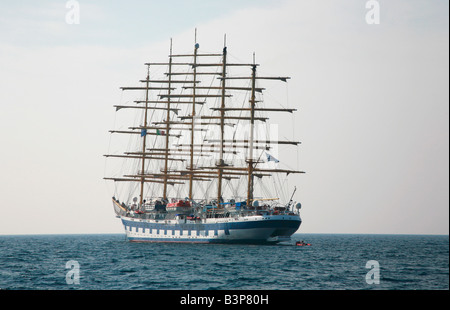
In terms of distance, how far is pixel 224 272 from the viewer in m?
47.1

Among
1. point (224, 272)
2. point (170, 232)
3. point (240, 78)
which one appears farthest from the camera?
point (170, 232)

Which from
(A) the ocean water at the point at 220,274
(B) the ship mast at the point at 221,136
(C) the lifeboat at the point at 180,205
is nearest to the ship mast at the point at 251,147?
(B) the ship mast at the point at 221,136

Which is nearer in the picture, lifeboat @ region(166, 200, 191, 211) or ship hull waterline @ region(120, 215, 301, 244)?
ship hull waterline @ region(120, 215, 301, 244)

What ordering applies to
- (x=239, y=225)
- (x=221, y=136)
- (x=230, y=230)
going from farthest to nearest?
(x=221, y=136), (x=230, y=230), (x=239, y=225)

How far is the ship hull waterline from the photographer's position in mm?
77188

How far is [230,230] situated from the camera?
3159 inches

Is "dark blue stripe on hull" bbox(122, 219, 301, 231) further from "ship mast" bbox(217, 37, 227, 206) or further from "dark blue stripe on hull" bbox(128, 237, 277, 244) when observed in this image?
"ship mast" bbox(217, 37, 227, 206)

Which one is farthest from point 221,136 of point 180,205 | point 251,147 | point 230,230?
point 230,230

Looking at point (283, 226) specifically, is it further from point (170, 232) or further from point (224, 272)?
point (224, 272)

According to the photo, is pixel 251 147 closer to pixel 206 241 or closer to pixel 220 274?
pixel 206 241

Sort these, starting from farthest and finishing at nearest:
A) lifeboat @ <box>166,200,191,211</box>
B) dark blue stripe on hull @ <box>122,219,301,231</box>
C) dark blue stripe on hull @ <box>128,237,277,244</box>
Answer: lifeboat @ <box>166,200,191,211</box> → dark blue stripe on hull @ <box>128,237,277,244</box> → dark blue stripe on hull @ <box>122,219,301,231</box>

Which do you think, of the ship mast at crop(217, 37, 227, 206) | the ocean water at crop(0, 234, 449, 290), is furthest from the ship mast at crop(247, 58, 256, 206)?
the ocean water at crop(0, 234, 449, 290)

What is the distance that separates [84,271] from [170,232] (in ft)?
134
